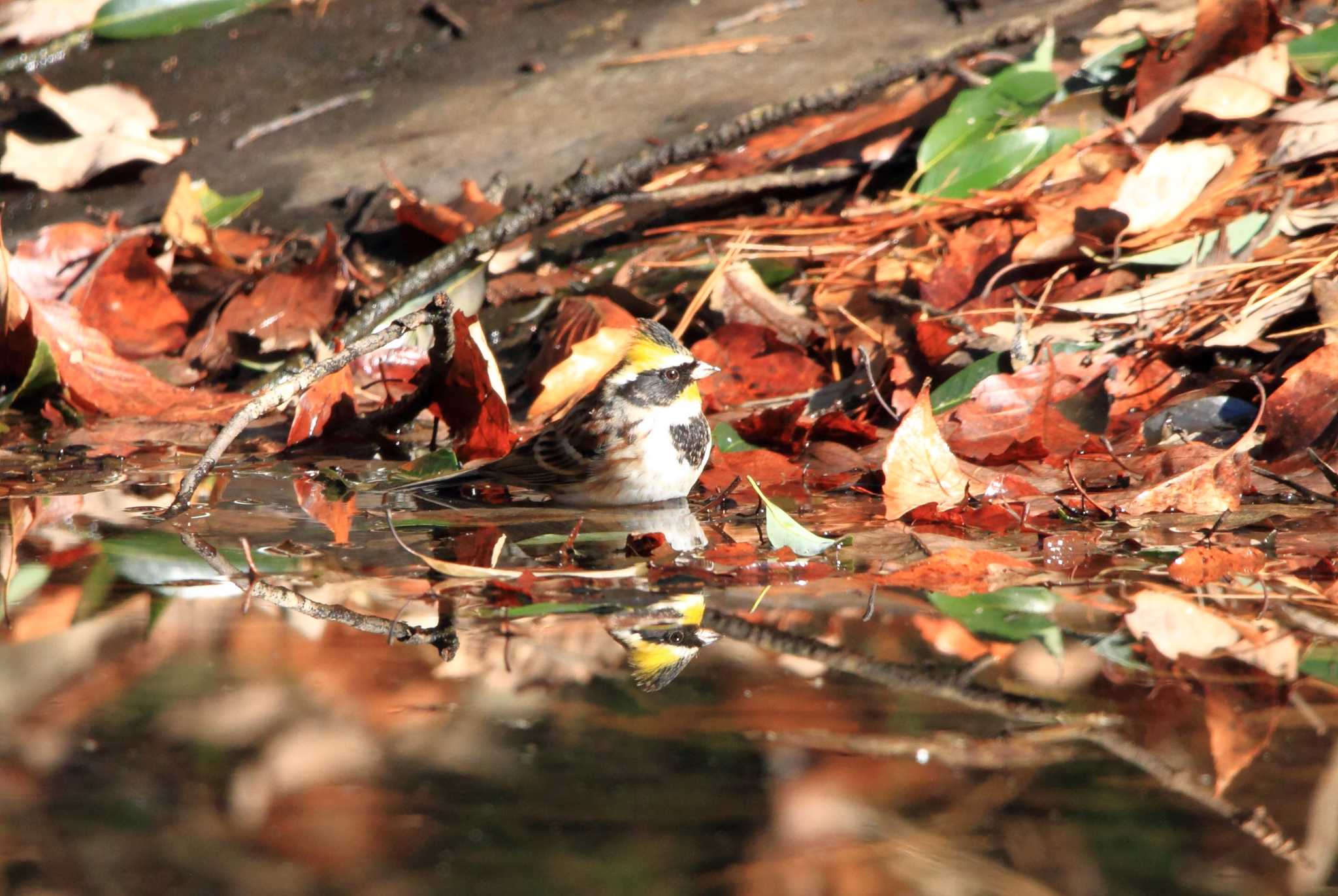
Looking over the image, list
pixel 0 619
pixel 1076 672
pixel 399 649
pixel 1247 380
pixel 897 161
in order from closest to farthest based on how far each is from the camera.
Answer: pixel 1076 672 → pixel 399 649 → pixel 0 619 → pixel 1247 380 → pixel 897 161

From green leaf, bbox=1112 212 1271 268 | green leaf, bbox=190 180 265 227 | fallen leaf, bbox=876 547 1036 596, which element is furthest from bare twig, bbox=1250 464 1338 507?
green leaf, bbox=190 180 265 227

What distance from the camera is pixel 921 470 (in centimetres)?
344

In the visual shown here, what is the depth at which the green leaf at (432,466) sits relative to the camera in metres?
4.06

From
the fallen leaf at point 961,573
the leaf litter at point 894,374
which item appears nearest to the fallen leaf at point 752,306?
the leaf litter at point 894,374

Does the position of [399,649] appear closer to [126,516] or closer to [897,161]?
[126,516]

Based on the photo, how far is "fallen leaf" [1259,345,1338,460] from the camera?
3645 millimetres

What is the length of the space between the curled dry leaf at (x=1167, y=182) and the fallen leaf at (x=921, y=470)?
1.70 metres

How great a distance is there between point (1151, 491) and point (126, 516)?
265cm

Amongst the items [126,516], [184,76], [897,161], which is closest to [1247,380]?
[897,161]

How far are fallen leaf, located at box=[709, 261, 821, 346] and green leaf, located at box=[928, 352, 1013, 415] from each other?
748 millimetres

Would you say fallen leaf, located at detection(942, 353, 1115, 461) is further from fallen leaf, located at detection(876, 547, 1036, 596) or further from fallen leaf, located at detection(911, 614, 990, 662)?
fallen leaf, located at detection(911, 614, 990, 662)

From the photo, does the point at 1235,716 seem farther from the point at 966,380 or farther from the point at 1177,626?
the point at 966,380

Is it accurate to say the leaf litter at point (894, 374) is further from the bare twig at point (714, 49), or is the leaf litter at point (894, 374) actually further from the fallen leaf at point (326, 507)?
the bare twig at point (714, 49)

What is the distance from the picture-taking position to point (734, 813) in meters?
1.75
